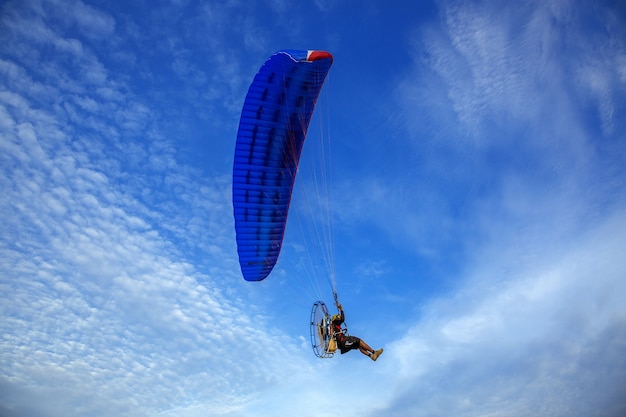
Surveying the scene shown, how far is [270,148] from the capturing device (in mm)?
16438

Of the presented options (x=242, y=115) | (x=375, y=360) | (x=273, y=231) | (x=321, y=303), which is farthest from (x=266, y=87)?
(x=375, y=360)

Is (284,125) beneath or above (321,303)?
above

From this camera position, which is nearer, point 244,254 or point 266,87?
point 266,87

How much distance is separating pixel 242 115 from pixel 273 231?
16.6 ft

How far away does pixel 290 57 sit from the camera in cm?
1448

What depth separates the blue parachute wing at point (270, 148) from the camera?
15.1 metres

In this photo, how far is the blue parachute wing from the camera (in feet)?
49.5

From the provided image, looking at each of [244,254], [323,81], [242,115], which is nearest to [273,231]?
[244,254]

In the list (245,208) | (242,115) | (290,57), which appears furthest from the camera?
(245,208)

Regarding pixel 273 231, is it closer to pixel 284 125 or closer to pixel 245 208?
pixel 245 208

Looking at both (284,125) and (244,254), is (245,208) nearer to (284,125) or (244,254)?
(244,254)

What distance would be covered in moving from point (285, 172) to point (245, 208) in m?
2.19

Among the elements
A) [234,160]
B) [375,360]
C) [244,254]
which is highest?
[234,160]

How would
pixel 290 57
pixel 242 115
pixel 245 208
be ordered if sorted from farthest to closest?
pixel 245 208, pixel 242 115, pixel 290 57
